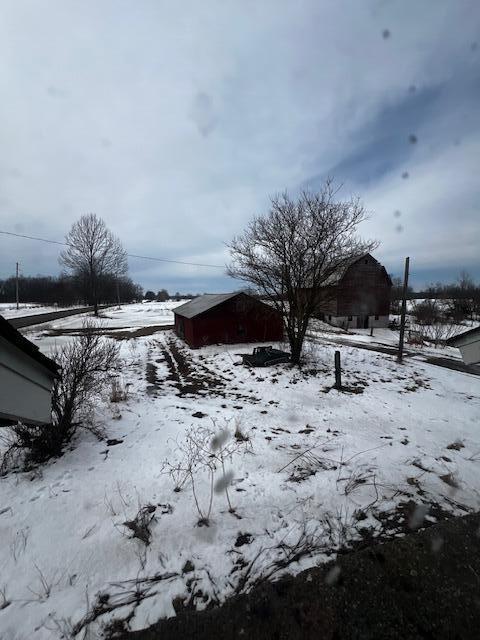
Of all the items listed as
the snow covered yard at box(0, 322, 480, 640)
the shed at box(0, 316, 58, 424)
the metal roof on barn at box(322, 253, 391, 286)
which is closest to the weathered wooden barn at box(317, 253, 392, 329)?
the metal roof on barn at box(322, 253, 391, 286)

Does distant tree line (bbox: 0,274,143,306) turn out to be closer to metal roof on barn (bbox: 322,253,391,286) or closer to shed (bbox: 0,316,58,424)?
metal roof on barn (bbox: 322,253,391,286)

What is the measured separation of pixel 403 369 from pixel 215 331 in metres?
11.2

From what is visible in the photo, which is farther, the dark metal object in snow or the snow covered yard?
the dark metal object in snow

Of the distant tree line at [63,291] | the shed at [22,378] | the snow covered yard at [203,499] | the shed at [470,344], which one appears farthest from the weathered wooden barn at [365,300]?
the distant tree line at [63,291]

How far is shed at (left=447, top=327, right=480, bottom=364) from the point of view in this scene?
3.22 metres

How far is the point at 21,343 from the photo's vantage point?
176 centimetres

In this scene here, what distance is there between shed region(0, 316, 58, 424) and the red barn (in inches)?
617

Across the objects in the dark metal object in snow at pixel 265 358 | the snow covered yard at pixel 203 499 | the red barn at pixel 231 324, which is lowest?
the snow covered yard at pixel 203 499

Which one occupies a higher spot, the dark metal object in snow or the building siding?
the building siding

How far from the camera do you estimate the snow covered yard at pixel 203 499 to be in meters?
2.79

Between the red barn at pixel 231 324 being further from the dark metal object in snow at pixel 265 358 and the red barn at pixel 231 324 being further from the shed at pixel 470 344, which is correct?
the shed at pixel 470 344

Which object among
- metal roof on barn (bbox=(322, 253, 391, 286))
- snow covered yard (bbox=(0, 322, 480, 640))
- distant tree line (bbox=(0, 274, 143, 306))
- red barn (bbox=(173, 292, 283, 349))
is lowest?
snow covered yard (bbox=(0, 322, 480, 640))

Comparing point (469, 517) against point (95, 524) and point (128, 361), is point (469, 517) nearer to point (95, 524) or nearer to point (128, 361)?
point (95, 524)

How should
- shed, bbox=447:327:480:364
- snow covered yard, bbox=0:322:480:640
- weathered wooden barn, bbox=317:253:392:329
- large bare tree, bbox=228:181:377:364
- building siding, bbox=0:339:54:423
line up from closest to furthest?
1. building siding, bbox=0:339:54:423
2. snow covered yard, bbox=0:322:480:640
3. shed, bbox=447:327:480:364
4. large bare tree, bbox=228:181:377:364
5. weathered wooden barn, bbox=317:253:392:329
